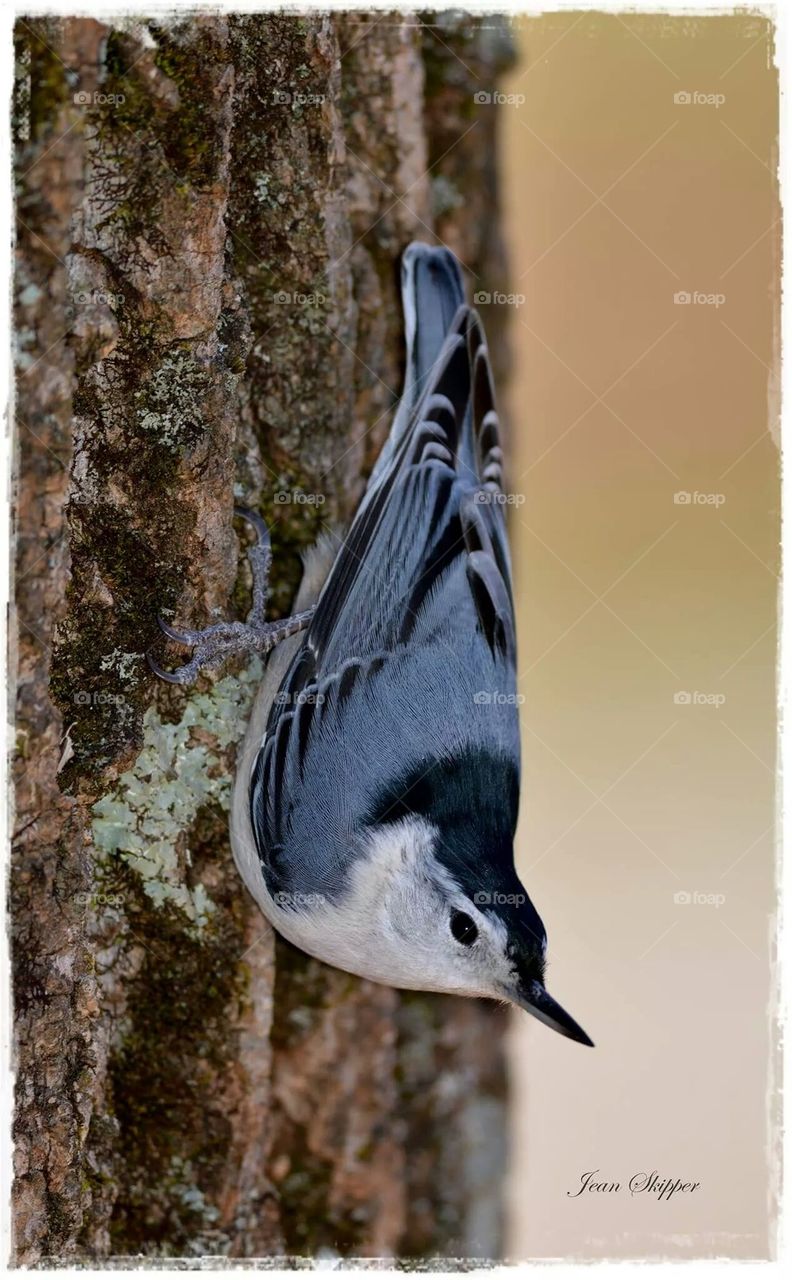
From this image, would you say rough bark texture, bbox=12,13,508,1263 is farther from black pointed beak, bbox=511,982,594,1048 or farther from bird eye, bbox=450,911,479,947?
black pointed beak, bbox=511,982,594,1048

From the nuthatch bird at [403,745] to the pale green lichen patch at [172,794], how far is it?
0.25ft

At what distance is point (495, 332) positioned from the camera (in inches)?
129

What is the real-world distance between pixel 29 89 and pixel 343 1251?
3.13 m

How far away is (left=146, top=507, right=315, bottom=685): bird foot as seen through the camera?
2334 millimetres

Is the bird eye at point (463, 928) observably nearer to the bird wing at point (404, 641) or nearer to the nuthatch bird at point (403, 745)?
the nuthatch bird at point (403, 745)

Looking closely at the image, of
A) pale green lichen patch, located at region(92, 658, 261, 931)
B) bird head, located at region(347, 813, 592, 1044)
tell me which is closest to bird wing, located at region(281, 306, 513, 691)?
pale green lichen patch, located at region(92, 658, 261, 931)

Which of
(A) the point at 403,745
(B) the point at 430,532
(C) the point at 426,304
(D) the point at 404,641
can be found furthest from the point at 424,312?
(A) the point at 403,745

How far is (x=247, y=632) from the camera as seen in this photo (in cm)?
257

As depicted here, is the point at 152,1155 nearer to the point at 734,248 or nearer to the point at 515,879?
the point at 515,879

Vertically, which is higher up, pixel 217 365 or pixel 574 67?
pixel 574 67

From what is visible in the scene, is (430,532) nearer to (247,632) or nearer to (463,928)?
(247,632)

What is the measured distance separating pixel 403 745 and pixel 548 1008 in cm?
68

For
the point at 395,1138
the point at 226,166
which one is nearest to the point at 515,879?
the point at 395,1138

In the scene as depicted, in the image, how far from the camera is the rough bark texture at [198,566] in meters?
2.08
